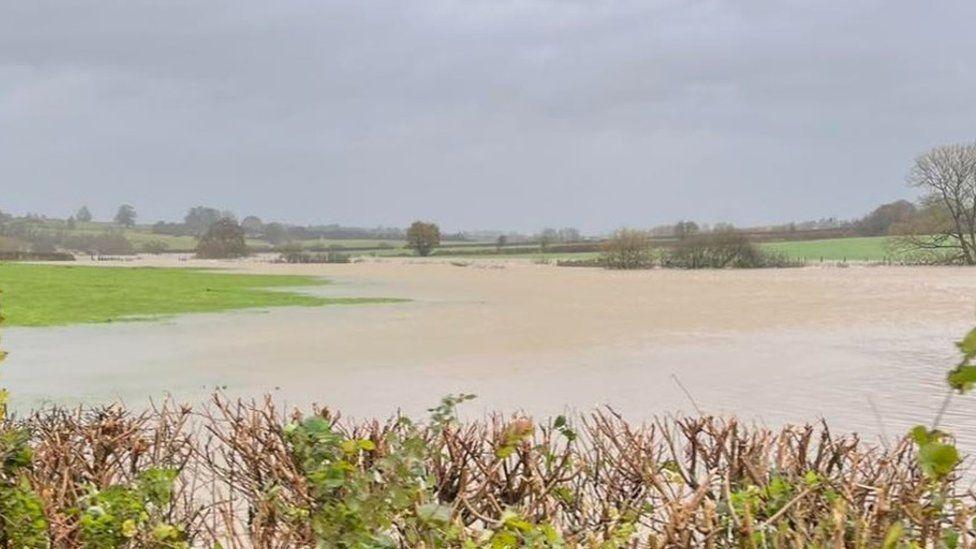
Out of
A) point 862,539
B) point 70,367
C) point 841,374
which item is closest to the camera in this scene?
point 862,539

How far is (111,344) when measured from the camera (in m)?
21.9

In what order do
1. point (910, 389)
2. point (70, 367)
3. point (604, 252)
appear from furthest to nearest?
point (604, 252) → point (70, 367) → point (910, 389)

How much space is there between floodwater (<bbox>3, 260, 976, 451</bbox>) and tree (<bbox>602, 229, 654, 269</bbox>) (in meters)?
40.3

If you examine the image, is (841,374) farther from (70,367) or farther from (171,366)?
(70,367)

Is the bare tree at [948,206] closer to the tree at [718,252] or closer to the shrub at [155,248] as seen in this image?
the tree at [718,252]

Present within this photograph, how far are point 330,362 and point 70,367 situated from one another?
5.65 meters

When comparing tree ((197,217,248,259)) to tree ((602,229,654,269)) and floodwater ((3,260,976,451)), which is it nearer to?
tree ((602,229,654,269))

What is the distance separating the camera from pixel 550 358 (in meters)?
18.7

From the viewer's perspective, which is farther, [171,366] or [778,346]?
[778,346]

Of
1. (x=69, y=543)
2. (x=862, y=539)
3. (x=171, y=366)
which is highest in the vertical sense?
(x=862, y=539)

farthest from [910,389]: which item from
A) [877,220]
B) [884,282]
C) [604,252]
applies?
[877,220]

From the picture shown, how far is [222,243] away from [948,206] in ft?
313

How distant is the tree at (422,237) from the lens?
109 metres

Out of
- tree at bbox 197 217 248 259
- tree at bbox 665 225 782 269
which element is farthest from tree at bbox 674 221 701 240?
tree at bbox 197 217 248 259
